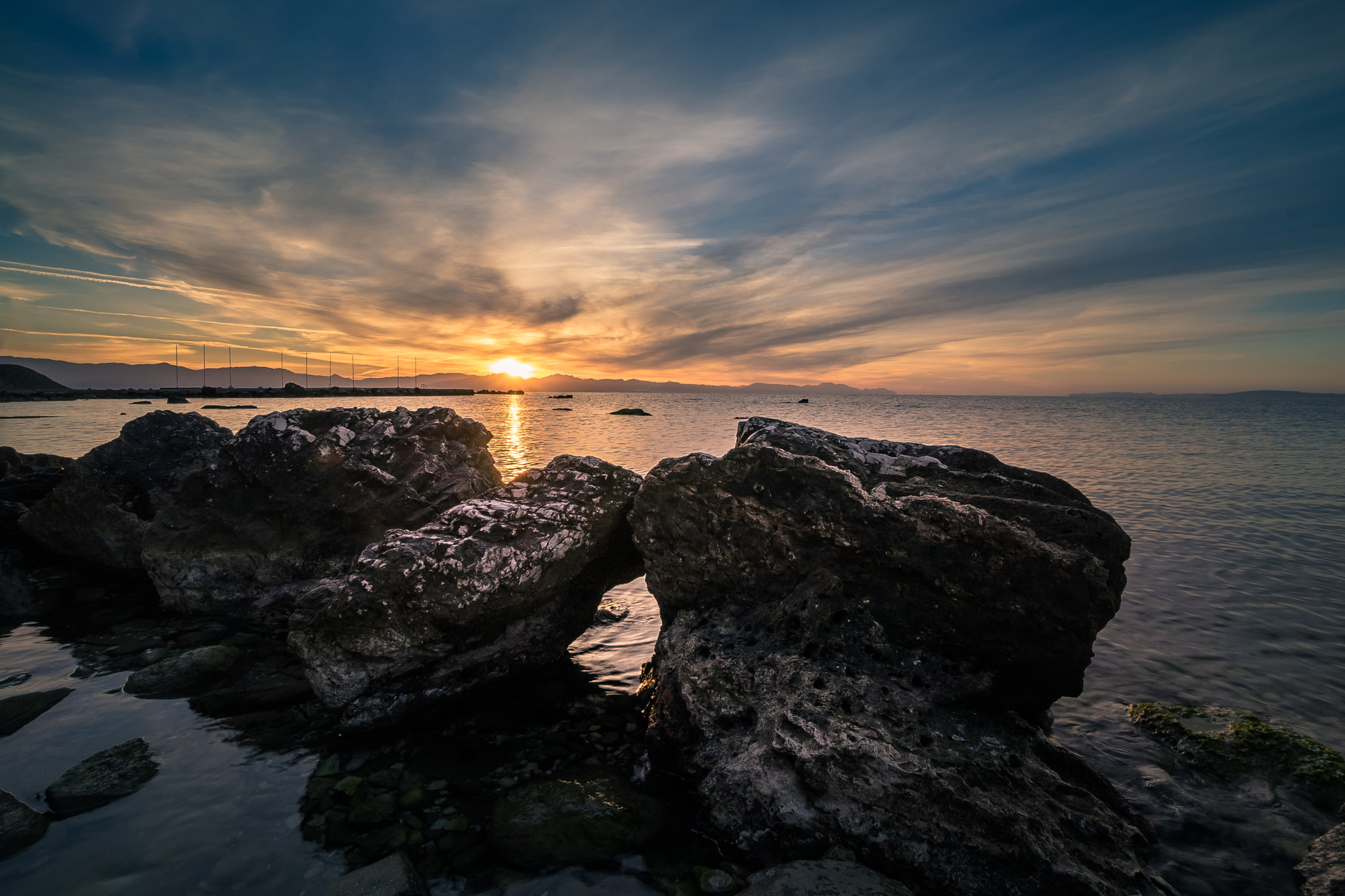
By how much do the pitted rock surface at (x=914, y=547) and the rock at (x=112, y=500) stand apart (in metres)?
9.78

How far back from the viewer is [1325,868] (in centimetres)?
458

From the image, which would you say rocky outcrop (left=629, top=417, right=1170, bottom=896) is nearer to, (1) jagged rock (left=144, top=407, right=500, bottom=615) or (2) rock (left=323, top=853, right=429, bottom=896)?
(2) rock (left=323, top=853, right=429, bottom=896)

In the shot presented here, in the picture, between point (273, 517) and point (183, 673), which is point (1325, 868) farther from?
point (273, 517)

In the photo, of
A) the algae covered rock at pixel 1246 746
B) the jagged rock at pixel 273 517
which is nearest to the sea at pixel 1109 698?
the algae covered rock at pixel 1246 746

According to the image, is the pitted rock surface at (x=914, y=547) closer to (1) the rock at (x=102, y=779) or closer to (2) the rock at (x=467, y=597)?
(2) the rock at (x=467, y=597)

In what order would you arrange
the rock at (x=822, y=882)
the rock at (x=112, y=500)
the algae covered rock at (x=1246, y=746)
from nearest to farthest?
1. the rock at (x=822, y=882)
2. the algae covered rock at (x=1246, y=746)
3. the rock at (x=112, y=500)

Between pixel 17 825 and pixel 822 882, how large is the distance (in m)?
6.39

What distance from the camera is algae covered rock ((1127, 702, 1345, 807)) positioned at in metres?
5.92

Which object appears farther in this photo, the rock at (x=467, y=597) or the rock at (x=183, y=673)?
the rock at (x=183, y=673)

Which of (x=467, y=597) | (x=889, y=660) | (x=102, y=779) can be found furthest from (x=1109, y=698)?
(x=102, y=779)

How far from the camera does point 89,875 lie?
13.9ft

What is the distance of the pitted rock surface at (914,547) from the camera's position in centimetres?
525

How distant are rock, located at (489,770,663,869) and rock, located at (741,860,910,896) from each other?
1.21 meters

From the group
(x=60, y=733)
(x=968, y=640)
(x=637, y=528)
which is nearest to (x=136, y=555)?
(x=60, y=733)
